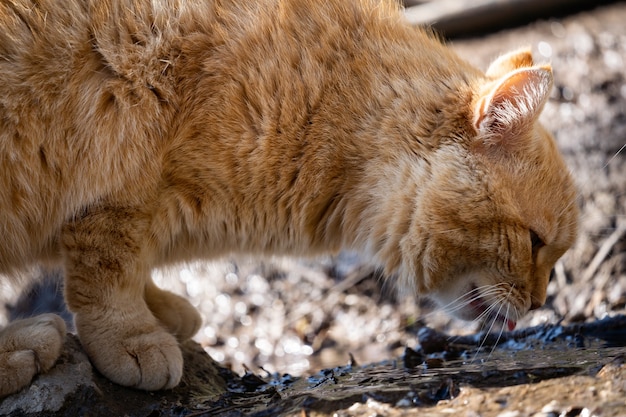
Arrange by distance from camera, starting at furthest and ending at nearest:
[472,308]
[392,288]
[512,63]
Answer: [392,288]
[512,63]
[472,308]

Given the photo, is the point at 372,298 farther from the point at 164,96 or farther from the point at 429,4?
the point at 429,4

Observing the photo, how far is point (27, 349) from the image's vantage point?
8.91ft

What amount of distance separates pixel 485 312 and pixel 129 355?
4.55 feet

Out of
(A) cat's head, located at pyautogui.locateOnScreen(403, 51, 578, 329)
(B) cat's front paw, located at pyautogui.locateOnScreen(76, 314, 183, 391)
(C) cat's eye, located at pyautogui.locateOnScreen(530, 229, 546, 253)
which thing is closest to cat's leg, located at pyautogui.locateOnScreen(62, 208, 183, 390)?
(B) cat's front paw, located at pyautogui.locateOnScreen(76, 314, 183, 391)

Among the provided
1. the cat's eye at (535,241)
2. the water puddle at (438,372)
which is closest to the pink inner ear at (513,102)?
the cat's eye at (535,241)

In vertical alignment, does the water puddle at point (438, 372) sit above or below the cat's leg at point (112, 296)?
below

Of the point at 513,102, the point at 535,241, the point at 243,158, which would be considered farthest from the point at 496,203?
the point at 243,158

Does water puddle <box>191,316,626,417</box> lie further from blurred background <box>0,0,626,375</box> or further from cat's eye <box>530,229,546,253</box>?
blurred background <box>0,0,626,375</box>

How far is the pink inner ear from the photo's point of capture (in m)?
2.83

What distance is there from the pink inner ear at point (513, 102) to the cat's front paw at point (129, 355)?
142cm

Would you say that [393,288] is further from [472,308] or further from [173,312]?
[173,312]

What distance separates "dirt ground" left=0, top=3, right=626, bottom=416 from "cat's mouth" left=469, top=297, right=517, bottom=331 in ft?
2.55

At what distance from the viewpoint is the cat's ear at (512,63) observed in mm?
3336

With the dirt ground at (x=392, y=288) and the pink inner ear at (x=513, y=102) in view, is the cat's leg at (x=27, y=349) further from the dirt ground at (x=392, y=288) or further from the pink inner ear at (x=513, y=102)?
the pink inner ear at (x=513, y=102)
